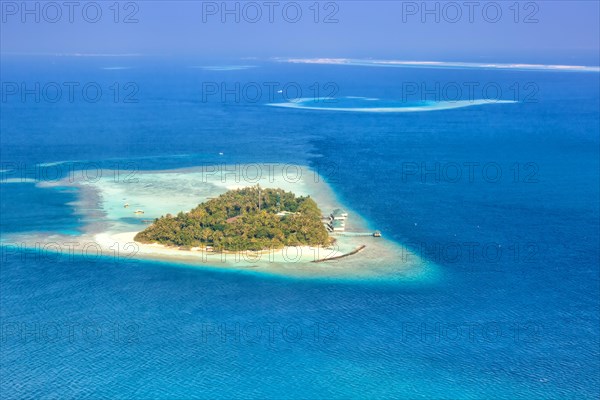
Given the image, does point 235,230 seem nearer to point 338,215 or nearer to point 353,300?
point 338,215

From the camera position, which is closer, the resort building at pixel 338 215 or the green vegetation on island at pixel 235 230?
the green vegetation on island at pixel 235 230

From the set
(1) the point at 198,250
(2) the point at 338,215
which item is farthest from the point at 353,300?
(2) the point at 338,215

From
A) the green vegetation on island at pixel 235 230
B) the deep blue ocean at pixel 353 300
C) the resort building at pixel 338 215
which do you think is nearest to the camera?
the deep blue ocean at pixel 353 300

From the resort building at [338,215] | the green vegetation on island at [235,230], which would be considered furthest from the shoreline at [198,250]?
the resort building at [338,215]

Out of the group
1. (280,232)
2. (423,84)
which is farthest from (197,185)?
(423,84)

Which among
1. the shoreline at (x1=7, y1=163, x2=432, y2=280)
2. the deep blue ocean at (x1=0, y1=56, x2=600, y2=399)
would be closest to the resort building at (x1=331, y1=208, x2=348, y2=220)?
the shoreline at (x1=7, y1=163, x2=432, y2=280)

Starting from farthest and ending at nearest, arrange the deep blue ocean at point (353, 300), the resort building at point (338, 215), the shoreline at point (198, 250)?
the resort building at point (338, 215) < the shoreline at point (198, 250) < the deep blue ocean at point (353, 300)

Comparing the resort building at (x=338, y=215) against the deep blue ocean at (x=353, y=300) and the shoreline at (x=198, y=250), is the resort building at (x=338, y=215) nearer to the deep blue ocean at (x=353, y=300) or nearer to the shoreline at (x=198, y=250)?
the shoreline at (x=198, y=250)

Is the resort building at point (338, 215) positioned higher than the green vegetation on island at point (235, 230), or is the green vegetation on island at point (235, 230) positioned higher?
the resort building at point (338, 215)
